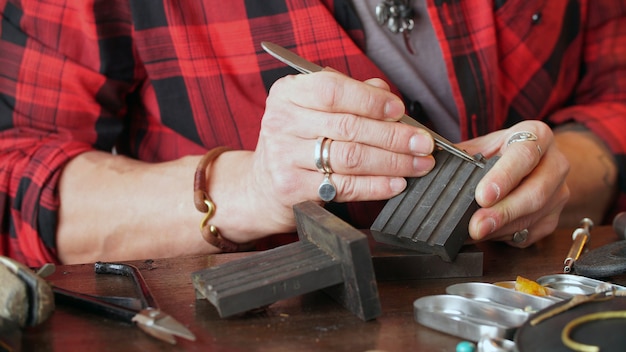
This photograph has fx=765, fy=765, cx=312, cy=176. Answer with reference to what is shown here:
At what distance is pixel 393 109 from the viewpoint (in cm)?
86

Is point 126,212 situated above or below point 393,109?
below

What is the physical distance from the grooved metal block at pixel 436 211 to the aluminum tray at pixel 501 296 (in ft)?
0.17

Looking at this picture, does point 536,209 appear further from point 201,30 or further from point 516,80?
point 201,30

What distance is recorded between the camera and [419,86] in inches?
47.1

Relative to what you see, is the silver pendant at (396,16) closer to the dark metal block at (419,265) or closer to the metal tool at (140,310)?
the dark metal block at (419,265)

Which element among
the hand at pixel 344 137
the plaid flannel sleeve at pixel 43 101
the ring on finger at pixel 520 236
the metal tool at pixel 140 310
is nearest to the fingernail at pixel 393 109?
the hand at pixel 344 137

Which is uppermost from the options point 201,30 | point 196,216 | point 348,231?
point 201,30

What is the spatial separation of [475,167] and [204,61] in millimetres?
511

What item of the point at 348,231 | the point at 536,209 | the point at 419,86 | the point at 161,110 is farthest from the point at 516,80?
the point at 348,231

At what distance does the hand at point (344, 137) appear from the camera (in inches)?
33.4

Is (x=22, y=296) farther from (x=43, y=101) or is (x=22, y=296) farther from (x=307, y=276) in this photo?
(x=43, y=101)

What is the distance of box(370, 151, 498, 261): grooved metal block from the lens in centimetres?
78

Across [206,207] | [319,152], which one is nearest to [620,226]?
[319,152]

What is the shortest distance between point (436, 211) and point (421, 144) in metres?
0.08
